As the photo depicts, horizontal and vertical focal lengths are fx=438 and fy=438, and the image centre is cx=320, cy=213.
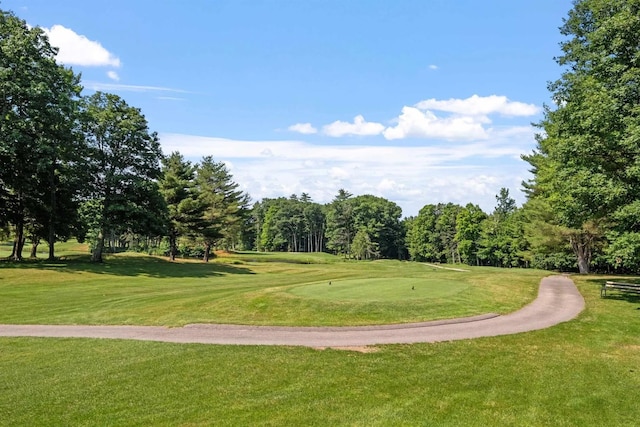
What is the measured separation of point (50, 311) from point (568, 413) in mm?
19665

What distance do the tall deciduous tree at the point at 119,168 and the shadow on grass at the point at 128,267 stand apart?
302 centimetres

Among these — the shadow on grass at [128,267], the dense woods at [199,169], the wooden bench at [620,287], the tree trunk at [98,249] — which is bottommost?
the shadow on grass at [128,267]

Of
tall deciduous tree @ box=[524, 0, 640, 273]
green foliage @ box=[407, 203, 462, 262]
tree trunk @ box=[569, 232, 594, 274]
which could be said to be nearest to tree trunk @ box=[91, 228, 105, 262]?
tall deciduous tree @ box=[524, 0, 640, 273]

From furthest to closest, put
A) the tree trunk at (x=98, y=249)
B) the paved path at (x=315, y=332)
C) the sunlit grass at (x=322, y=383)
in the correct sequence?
the tree trunk at (x=98, y=249) < the paved path at (x=315, y=332) < the sunlit grass at (x=322, y=383)

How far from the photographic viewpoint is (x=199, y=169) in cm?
6303

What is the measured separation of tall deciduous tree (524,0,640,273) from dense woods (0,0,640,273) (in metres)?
0.06

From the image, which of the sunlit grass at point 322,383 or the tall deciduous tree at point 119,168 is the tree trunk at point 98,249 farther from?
the sunlit grass at point 322,383

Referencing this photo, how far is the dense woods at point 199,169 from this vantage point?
1962cm

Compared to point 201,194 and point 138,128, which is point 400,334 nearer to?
point 138,128

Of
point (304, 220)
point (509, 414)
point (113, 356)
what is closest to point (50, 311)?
point (113, 356)

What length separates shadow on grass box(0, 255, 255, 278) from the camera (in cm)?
3506

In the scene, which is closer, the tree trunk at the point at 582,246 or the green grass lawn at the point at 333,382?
the green grass lawn at the point at 333,382

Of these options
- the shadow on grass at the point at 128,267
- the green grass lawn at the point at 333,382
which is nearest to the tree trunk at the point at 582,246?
the green grass lawn at the point at 333,382

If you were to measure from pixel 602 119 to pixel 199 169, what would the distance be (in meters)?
53.2
